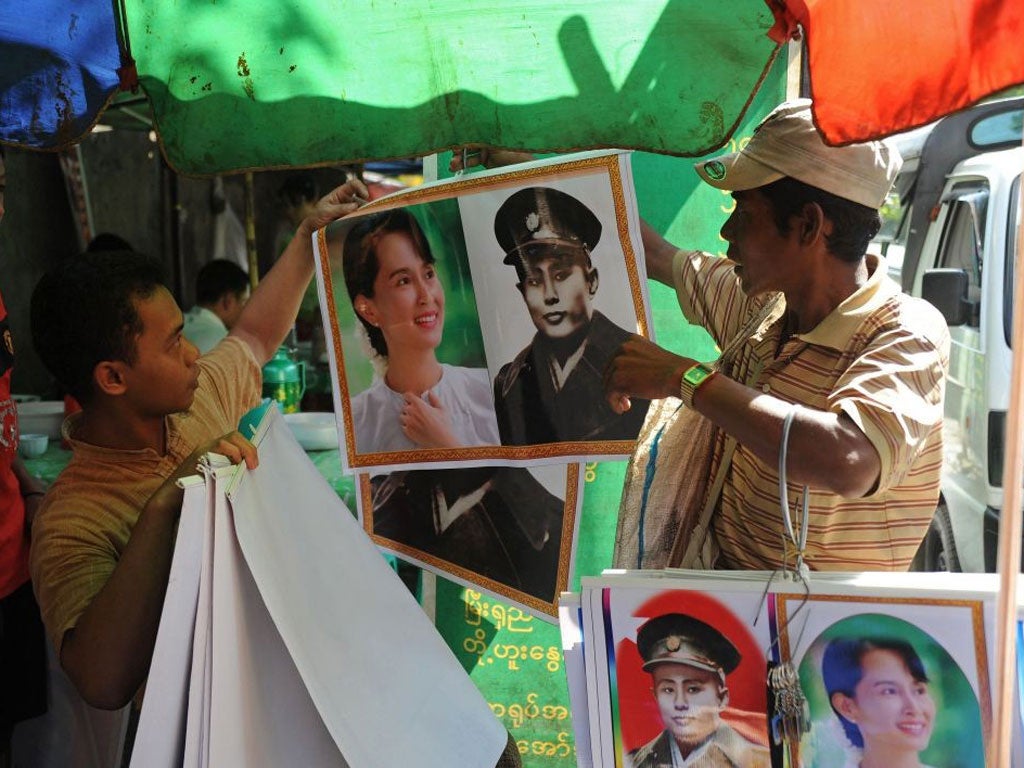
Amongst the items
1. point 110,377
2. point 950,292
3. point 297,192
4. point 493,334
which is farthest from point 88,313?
point 297,192

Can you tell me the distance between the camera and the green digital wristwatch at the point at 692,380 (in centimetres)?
154

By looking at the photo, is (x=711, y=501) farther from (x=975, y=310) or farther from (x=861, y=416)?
(x=975, y=310)

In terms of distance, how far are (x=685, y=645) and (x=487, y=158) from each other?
3.73 feet

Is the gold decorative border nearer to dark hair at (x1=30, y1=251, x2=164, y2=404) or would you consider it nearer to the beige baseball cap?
dark hair at (x1=30, y1=251, x2=164, y2=404)

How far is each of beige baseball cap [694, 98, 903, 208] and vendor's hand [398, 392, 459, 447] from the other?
79cm

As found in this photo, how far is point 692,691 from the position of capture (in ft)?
4.45

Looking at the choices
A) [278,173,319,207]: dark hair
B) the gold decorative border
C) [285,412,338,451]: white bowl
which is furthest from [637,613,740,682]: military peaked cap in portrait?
[278,173,319,207]: dark hair

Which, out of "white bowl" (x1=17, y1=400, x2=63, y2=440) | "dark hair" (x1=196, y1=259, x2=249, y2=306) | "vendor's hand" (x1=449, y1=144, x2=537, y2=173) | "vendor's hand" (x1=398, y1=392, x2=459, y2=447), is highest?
"dark hair" (x1=196, y1=259, x2=249, y2=306)

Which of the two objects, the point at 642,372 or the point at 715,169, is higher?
the point at 715,169

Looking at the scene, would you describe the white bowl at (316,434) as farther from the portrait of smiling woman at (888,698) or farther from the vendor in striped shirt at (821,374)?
the portrait of smiling woman at (888,698)

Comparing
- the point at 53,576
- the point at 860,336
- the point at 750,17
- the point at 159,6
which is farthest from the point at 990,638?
the point at 159,6

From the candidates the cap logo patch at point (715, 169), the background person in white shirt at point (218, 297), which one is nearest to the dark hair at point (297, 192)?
the background person in white shirt at point (218, 297)

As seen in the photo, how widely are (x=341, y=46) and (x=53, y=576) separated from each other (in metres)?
0.95

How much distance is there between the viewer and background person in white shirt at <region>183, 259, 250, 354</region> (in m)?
5.00
